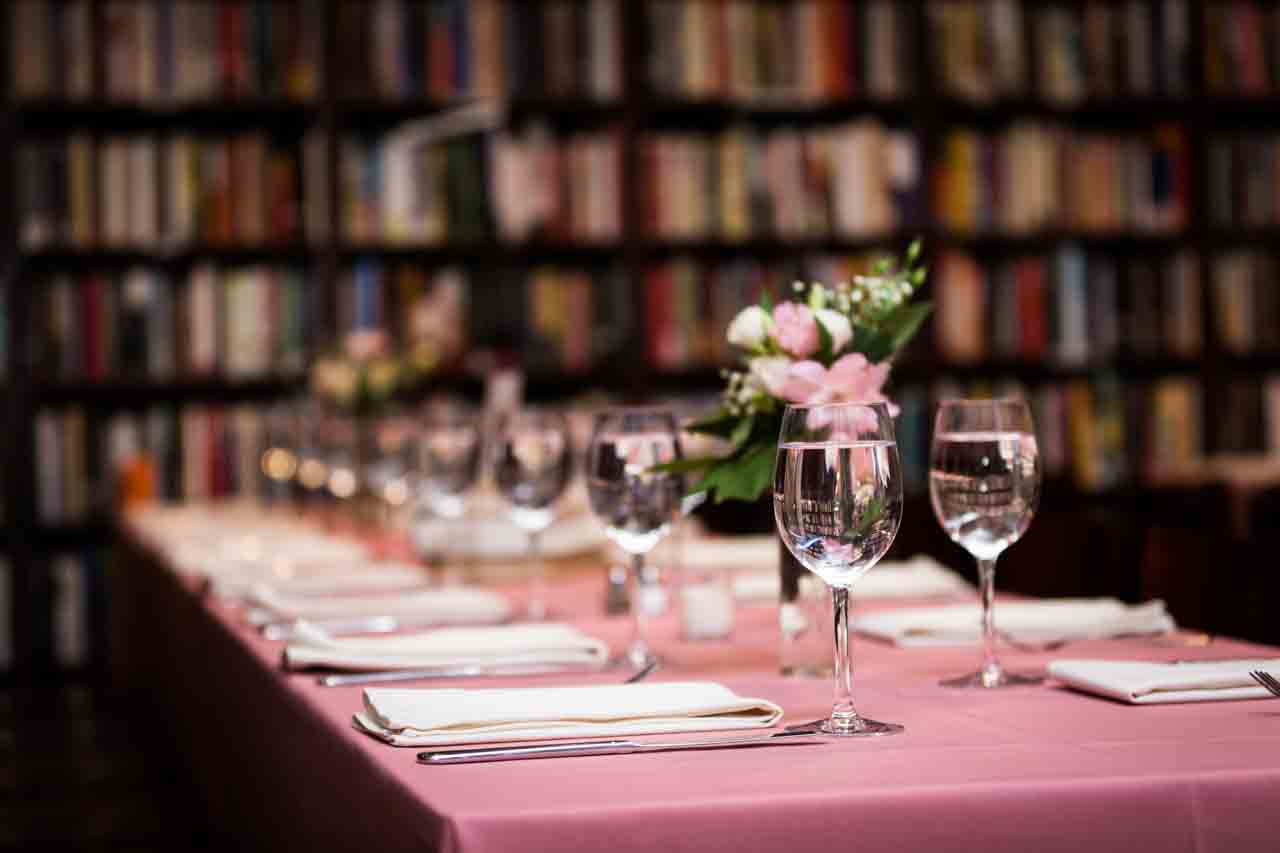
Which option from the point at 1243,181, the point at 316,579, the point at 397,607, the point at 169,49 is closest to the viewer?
the point at 397,607

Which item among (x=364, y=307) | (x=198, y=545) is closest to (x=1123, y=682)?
(x=198, y=545)

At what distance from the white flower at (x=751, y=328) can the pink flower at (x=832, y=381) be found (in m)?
0.05

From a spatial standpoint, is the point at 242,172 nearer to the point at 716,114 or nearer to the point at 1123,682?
the point at 716,114

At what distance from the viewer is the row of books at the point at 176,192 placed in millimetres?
5027

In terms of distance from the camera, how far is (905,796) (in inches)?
39.3

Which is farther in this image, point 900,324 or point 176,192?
point 176,192

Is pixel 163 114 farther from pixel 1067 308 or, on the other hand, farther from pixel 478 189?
pixel 1067 308

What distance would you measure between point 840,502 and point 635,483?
0.41 m

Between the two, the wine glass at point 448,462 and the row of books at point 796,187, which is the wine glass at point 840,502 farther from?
the row of books at point 796,187

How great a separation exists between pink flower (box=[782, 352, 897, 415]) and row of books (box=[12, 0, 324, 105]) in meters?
3.72

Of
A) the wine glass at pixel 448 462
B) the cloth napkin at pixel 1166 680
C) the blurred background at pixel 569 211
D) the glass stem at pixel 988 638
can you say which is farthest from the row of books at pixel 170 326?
the cloth napkin at pixel 1166 680

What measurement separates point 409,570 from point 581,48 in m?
3.00

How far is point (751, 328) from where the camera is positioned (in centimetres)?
156

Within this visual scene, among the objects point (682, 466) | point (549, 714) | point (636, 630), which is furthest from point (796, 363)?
point (549, 714)
